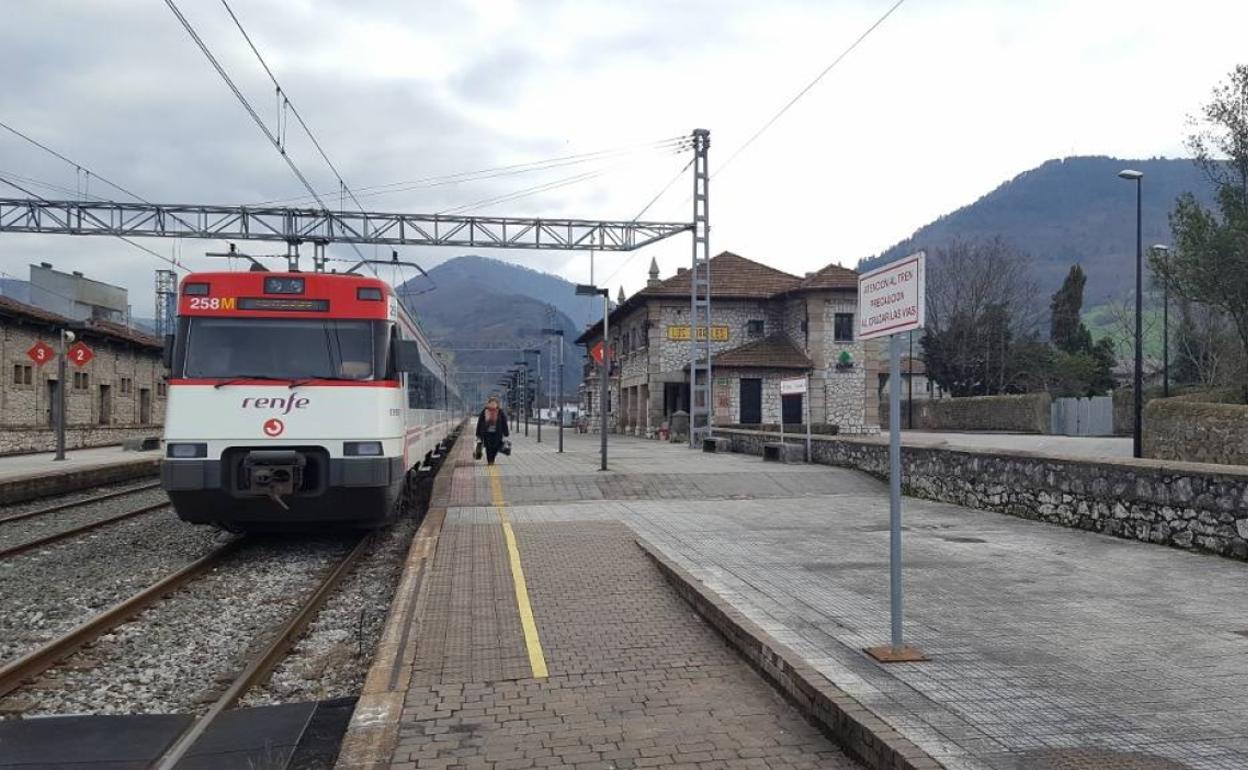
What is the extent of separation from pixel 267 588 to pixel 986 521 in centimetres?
859

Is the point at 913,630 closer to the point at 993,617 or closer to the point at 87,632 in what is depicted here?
the point at 993,617

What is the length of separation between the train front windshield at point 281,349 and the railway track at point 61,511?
136 inches

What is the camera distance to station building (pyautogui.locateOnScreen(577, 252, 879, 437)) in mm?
37188

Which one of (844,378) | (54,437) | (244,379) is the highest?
(844,378)

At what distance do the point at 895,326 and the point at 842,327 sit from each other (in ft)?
110

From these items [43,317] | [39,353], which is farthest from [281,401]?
[43,317]

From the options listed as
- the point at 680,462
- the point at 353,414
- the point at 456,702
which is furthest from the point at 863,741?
the point at 680,462

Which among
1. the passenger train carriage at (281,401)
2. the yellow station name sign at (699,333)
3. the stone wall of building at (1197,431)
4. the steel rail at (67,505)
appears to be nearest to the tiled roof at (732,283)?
the yellow station name sign at (699,333)

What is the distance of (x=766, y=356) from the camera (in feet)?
124

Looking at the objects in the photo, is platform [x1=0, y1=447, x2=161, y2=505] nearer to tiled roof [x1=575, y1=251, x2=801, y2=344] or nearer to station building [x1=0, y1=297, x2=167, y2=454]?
station building [x1=0, y1=297, x2=167, y2=454]

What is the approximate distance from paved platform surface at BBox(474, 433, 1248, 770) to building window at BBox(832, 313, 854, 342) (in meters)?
24.9

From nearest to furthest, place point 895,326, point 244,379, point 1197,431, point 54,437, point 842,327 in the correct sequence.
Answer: point 895,326 < point 244,379 < point 1197,431 < point 54,437 < point 842,327

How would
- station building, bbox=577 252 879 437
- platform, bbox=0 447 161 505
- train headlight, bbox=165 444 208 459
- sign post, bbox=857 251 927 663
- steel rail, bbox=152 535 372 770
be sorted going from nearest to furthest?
steel rail, bbox=152 535 372 770
sign post, bbox=857 251 927 663
train headlight, bbox=165 444 208 459
platform, bbox=0 447 161 505
station building, bbox=577 252 879 437

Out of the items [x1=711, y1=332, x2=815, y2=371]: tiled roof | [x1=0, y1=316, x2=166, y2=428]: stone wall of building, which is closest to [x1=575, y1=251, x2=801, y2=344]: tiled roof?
[x1=711, y1=332, x2=815, y2=371]: tiled roof
